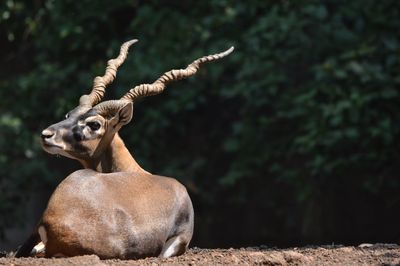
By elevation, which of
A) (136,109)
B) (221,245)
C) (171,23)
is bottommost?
(221,245)

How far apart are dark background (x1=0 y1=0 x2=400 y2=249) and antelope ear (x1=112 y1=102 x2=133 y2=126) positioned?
358 centimetres

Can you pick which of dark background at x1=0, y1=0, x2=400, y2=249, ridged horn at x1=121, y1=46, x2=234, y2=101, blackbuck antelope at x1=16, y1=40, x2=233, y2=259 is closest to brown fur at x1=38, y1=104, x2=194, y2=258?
blackbuck antelope at x1=16, y1=40, x2=233, y2=259

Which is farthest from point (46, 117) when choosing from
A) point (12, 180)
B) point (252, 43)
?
point (252, 43)

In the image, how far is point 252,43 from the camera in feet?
35.1

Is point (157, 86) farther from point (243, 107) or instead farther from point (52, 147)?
Result: point (243, 107)

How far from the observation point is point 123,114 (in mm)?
6676

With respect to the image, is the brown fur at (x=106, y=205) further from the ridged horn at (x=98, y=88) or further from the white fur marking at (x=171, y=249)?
the ridged horn at (x=98, y=88)

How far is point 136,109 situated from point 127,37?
0.86 m

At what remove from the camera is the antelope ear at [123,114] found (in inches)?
262

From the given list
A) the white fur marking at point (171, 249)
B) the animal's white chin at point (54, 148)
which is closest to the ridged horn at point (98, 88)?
the animal's white chin at point (54, 148)

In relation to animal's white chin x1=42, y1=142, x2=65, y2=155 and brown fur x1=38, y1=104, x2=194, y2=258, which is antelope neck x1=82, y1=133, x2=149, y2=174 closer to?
brown fur x1=38, y1=104, x2=194, y2=258

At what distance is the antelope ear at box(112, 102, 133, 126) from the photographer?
6652 millimetres

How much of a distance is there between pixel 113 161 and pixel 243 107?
15.8 feet

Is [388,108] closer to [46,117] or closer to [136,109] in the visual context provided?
[136,109]
